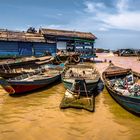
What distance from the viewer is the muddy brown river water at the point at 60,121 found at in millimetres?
8594

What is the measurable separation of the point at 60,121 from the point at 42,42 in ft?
65.8

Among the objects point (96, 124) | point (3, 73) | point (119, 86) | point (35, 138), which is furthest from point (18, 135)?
point (3, 73)

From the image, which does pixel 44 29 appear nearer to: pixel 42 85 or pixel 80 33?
pixel 80 33

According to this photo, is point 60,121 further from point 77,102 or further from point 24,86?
point 24,86

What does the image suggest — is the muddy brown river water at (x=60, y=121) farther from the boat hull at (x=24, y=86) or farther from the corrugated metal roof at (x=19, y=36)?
the corrugated metal roof at (x=19, y=36)

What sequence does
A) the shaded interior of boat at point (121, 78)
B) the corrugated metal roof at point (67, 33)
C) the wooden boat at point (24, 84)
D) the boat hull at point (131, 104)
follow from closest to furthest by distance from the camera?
the boat hull at point (131, 104), the wooden boat at point (24, 84), the shaded interior of boat at point (121, 78), the corrugated metal roof at point (67, 33)

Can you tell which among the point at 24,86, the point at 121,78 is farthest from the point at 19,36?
the point at 121,78

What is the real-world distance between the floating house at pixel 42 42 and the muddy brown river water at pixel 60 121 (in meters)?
14.1

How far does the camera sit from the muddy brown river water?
28.2 feet

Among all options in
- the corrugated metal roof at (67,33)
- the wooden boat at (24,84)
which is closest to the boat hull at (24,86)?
the wooden boat at (24,84)

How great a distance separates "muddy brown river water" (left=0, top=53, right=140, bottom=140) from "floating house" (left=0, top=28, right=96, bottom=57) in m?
14.1

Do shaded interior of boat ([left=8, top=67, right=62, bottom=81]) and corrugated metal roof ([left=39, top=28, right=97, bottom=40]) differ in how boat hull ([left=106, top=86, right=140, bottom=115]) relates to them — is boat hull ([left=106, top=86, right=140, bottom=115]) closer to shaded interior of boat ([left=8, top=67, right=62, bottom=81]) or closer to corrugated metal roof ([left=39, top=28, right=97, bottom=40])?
shaded interior of boat ([left=8, top=67, right=62, bottom=81])

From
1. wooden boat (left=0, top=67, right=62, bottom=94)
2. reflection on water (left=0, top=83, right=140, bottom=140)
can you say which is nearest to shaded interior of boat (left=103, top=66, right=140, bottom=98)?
reflection on water (left=0, top=83, right=140, bottom=140)

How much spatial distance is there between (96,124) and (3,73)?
9.85 metres
